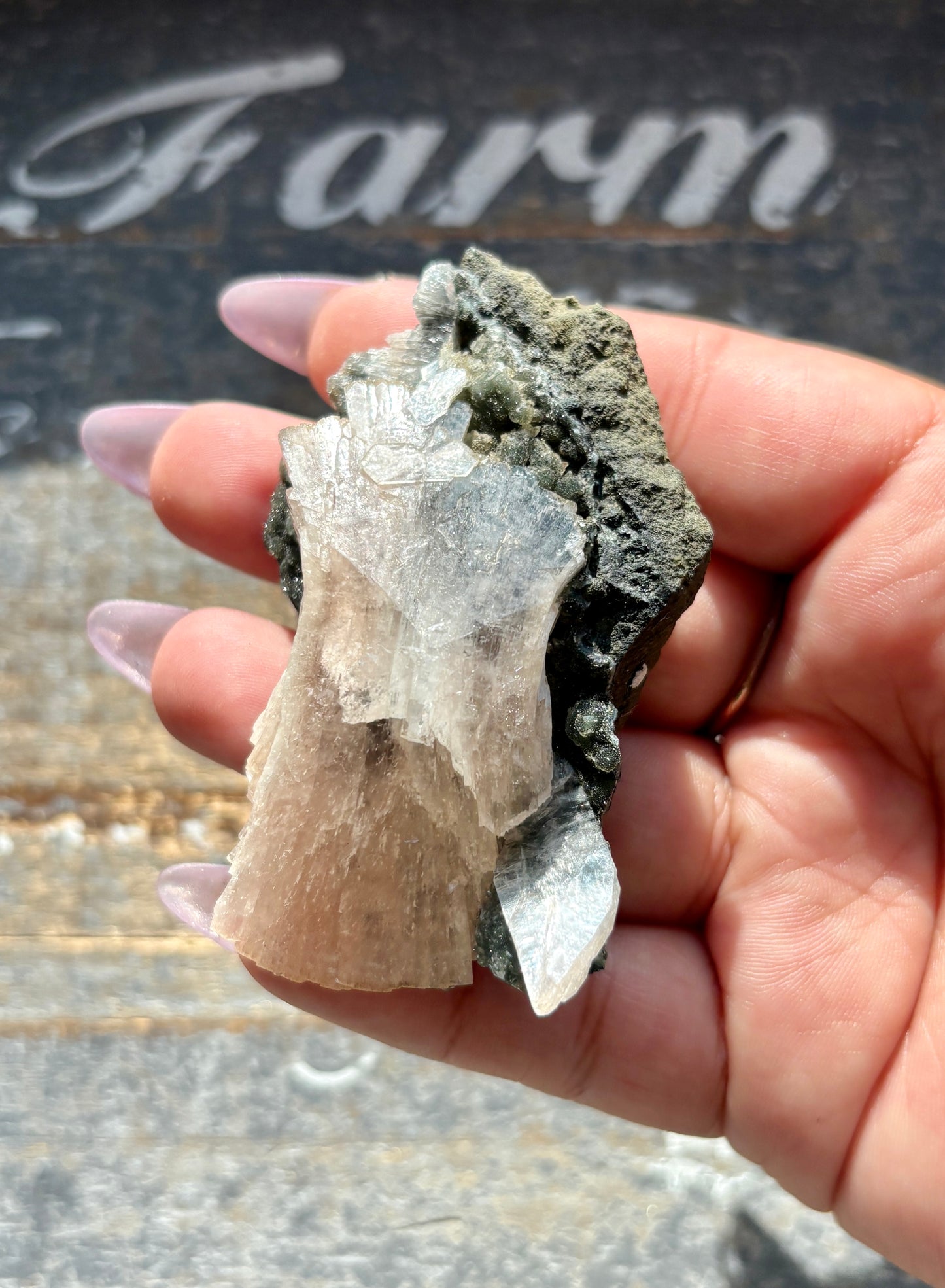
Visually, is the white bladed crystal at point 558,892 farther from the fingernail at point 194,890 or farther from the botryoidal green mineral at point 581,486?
the fingernail at point 194,890

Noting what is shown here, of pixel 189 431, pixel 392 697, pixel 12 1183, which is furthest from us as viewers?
pixel 12 1183

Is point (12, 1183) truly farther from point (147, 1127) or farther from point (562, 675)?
point (562, 675)

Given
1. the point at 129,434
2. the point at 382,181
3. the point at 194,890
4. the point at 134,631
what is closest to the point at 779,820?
the point at 194,890

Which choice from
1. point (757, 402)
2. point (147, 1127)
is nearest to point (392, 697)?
point (757, 402)

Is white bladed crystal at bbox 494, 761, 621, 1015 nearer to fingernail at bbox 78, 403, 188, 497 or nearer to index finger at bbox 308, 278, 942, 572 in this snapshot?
index finger at bbox 308, 278, 942, 572

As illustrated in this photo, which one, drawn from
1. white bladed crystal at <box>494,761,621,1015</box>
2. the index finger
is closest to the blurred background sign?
the index finger

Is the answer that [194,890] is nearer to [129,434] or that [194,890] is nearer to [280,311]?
[129,434]
